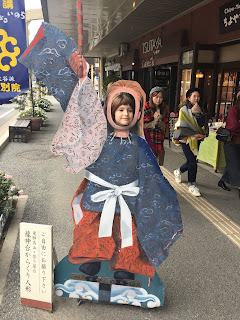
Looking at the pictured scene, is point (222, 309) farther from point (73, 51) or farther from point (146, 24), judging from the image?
point (146, 24)

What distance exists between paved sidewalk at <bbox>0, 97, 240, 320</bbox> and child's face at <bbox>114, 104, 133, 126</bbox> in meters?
1.50

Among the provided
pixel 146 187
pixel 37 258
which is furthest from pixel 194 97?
pixel 37 258

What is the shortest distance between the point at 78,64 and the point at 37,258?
145 centimetres

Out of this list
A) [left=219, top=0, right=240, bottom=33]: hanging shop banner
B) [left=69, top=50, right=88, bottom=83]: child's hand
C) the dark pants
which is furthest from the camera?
A: [left=219, top=0, right=240, bottom=33]: hanging shop banner

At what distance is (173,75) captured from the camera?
10.0 m

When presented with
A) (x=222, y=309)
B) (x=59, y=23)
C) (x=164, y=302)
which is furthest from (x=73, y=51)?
(x=59, y=23)

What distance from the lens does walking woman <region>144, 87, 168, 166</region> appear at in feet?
14.7

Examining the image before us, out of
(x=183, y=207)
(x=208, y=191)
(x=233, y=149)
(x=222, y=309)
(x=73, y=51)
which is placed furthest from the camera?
(x=208, y=191)

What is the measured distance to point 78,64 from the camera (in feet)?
6.83

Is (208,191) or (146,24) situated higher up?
(146,24)

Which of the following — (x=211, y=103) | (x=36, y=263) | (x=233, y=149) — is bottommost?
(x=36, y=263)

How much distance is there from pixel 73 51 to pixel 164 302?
6.94ft

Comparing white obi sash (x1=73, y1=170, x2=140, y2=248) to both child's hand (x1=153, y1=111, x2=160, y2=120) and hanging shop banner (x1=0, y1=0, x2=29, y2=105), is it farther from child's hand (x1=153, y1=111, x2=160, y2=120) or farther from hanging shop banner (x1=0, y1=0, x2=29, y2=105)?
child's hand (x1=153, y1=111, x2=160, y2=120)

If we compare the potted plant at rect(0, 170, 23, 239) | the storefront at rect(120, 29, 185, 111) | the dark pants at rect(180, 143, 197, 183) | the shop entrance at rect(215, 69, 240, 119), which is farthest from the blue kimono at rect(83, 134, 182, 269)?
the storefront at rect(120, 29, 185, 111)
